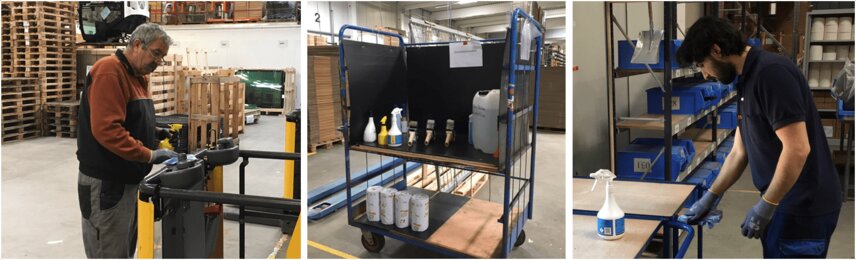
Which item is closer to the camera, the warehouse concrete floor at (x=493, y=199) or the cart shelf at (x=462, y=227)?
the cart shelf at (x=462, y=227)

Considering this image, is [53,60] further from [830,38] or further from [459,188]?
[830,38]

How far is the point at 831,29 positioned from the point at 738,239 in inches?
164

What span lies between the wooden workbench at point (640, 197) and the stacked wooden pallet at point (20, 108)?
8432mm

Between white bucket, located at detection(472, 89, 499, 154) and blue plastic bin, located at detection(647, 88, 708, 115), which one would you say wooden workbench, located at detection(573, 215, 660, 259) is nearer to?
white bucket, located at detection(472, 89, 499, 154)

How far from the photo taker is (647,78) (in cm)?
541

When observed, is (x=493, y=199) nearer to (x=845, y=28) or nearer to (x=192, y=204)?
(x=192, y=204)

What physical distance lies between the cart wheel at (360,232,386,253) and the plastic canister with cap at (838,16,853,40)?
6.19m

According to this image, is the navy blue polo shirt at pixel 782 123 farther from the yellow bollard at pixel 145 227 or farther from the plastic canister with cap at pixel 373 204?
Result: the yellow bollard at pixel 145 227

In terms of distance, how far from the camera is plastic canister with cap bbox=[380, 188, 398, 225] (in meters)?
3.30

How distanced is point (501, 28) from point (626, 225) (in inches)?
672

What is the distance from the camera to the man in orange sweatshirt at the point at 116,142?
8.02ft

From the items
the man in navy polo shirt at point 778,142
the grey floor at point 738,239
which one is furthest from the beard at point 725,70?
the grey floor at point 738,239

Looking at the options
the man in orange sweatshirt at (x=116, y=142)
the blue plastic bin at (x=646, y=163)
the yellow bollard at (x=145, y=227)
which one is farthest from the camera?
the blue plastic bin at (x=646, y=163)

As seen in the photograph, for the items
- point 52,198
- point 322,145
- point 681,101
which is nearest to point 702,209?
point 681,101
